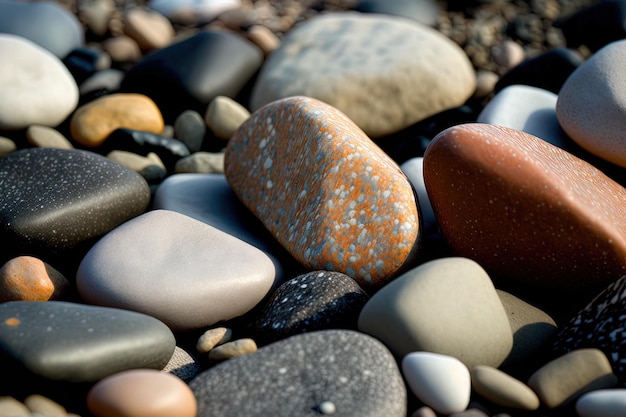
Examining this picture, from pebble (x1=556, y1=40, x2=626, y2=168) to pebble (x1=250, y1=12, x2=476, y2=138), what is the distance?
0.93m

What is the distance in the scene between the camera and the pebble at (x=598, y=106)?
2.67m

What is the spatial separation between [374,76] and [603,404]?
2.34 m

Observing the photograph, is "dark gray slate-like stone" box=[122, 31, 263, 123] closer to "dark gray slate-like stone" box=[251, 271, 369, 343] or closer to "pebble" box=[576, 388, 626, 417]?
"dark gray slate-like stone" box=[251, 271, 369, 343]

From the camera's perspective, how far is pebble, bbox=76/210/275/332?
2.25 metres

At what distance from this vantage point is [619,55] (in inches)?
112

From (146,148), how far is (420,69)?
1.58 m

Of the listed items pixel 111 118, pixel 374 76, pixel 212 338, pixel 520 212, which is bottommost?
pixel 212 338

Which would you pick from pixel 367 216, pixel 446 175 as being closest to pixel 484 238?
pixel 446 175

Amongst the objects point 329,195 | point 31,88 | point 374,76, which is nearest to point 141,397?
point 329,195

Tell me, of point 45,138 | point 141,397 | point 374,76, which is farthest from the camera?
point 374,76

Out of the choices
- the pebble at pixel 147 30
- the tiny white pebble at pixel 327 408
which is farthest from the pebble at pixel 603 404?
the pebble at pixel 147 30

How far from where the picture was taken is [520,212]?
2.22 meters

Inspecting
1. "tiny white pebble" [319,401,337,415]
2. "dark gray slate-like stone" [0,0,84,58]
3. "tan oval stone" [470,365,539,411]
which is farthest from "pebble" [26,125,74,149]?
"tan oval stone" [470,365,539,411]

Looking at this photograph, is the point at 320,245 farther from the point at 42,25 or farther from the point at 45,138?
the point at 42,25
